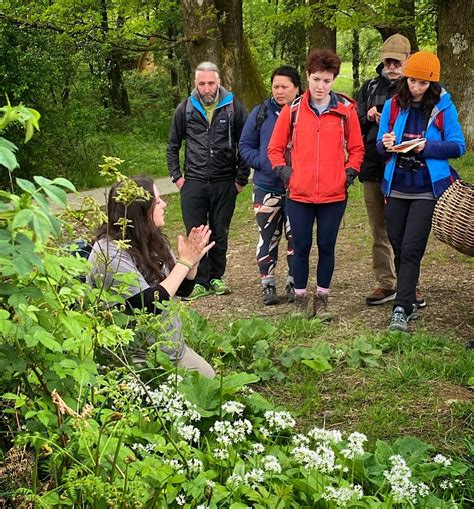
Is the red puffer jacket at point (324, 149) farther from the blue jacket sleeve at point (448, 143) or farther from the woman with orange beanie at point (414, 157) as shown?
the blue jacket sleeve at point (448, 143)

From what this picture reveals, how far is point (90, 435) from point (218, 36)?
10.8 m

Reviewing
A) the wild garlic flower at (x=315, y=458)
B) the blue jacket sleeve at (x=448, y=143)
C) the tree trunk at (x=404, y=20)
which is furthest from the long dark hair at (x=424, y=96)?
the tree trunk at (x=404, y=20)

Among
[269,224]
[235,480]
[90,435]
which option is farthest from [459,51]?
[90,435]

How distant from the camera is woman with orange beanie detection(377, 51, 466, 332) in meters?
5.01

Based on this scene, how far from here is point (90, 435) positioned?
220 cm

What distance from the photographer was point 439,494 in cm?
316

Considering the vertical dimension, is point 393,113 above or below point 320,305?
above

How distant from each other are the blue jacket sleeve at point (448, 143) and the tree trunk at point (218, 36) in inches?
290

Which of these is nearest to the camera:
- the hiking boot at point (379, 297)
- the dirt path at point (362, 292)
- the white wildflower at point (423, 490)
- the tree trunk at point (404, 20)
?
the white wildflower at point (423, 490)

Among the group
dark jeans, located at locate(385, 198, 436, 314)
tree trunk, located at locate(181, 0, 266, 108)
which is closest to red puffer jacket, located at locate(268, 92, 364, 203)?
dark jeans, located at locate(385, 198, 436, 314)

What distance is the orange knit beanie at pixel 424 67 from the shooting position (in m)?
4.90

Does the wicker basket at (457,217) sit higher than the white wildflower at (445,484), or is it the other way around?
the wicker basket at (457,217)

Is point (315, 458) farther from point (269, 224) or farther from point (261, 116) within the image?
point (261, 116)

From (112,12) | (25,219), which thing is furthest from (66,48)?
(25,219)
